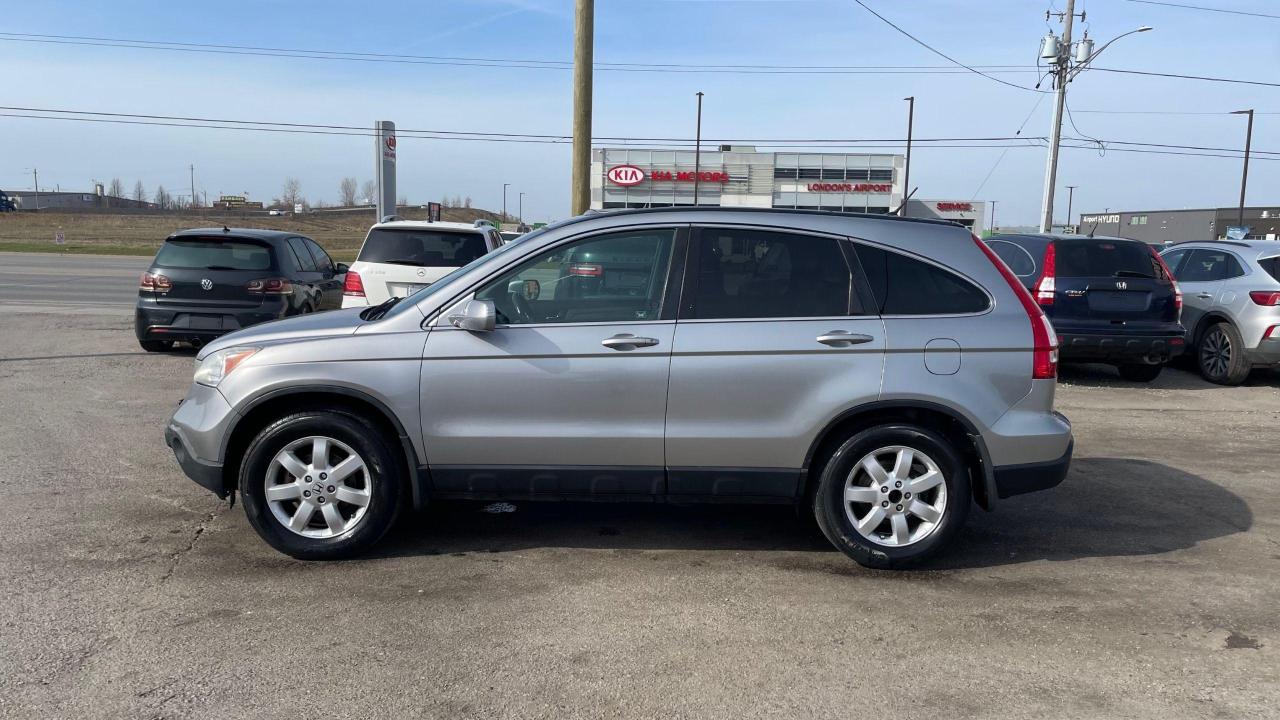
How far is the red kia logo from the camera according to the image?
50688mm

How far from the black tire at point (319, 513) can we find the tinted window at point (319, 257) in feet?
28.0

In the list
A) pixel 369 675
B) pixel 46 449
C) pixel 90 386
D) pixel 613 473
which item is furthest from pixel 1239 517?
pixel 90 386

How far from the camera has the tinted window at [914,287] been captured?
15.6 feet

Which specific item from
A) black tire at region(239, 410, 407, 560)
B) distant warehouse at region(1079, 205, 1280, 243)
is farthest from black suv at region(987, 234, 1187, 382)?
distant warehouse at region(1079, 205, 1280, 243)

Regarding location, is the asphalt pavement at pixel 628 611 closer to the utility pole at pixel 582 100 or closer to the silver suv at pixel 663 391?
the silver suv at pixel 663 391

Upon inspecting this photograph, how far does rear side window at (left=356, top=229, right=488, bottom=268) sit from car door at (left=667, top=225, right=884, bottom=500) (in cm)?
604

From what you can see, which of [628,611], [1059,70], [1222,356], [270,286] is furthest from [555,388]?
[1059,70]

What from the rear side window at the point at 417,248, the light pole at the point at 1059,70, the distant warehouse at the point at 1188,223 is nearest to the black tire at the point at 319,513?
the rear side window at the point at 417,248

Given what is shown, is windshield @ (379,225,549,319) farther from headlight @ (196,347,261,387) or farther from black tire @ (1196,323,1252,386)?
black tire @ (1196,323,1252,386)

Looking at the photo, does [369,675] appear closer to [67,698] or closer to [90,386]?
[67,698]

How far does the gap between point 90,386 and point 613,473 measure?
714 centimetres

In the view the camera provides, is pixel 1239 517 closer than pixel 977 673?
No

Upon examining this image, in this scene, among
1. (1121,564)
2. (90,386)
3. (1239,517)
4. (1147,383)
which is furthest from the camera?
(1147,383)

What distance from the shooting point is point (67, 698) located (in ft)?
10.9
